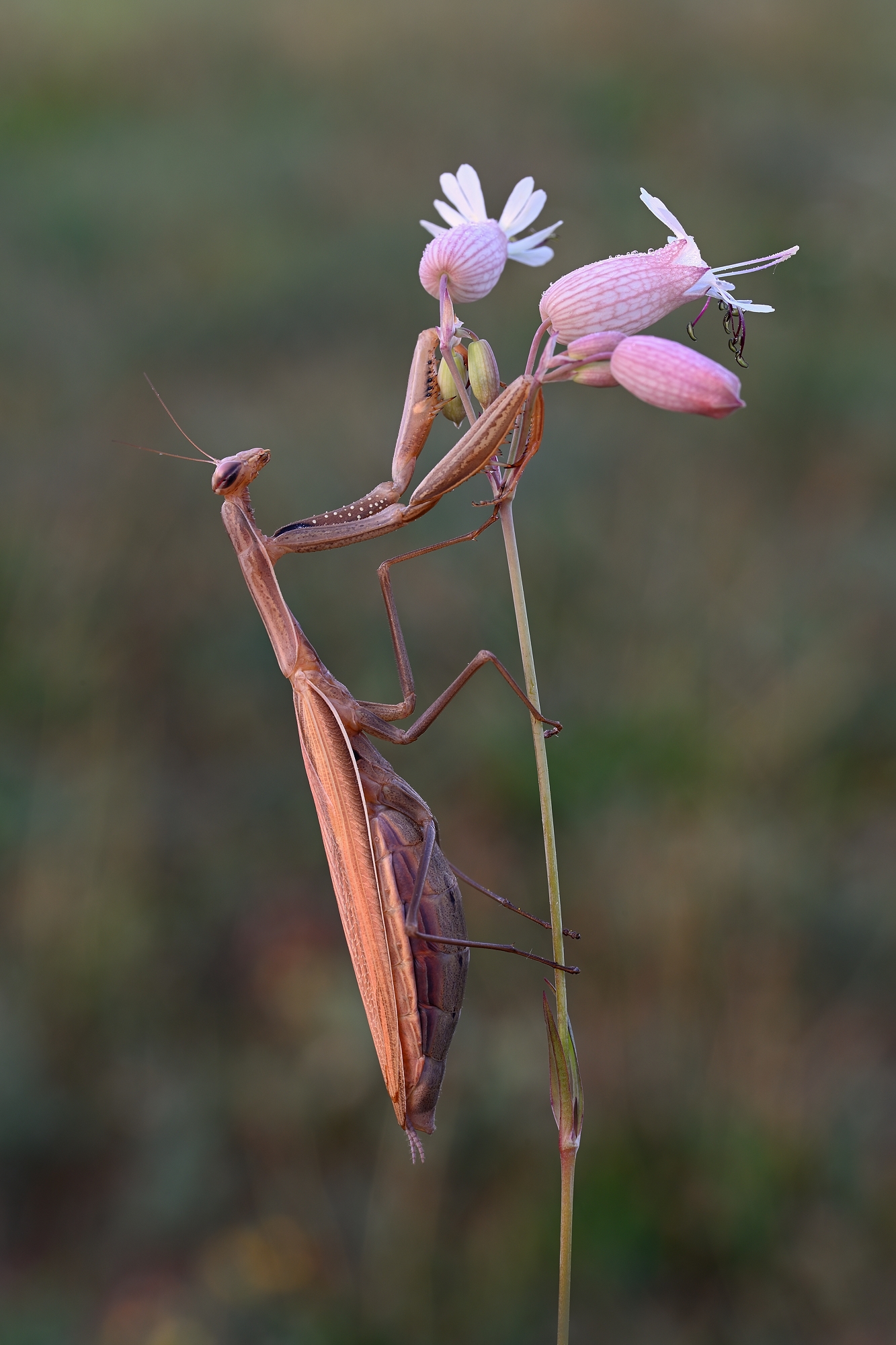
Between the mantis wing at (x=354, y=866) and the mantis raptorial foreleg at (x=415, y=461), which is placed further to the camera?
the mantis wing at (x=354, y=866)

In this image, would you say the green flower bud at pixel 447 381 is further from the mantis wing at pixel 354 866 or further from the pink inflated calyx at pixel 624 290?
the mantis wing at pixel 354 866

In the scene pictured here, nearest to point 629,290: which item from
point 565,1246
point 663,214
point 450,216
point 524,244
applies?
point 663,214

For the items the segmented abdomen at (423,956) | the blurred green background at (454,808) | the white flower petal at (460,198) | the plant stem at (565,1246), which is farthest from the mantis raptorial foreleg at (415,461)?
the blurred green background at (454,808)

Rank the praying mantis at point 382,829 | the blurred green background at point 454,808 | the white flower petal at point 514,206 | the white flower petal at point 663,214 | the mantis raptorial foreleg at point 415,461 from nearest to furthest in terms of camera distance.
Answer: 1. the white flower petal at point 663,214
2. the mantis raptorial foreleg at point 415,461
3. the white flower petal at point 514,206
4. the praying mantis at point 382,829
5. the blurred green background at point 454,808

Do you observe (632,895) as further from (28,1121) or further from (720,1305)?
(28,1121)

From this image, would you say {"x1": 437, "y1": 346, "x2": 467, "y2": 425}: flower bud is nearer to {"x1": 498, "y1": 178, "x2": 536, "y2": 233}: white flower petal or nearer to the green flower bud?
the green flower bud

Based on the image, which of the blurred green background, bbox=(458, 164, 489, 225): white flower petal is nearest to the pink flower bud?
bbox=(458, 164, 489, 225): white flower petal

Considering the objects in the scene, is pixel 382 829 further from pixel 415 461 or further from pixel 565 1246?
pixel 565 1246
